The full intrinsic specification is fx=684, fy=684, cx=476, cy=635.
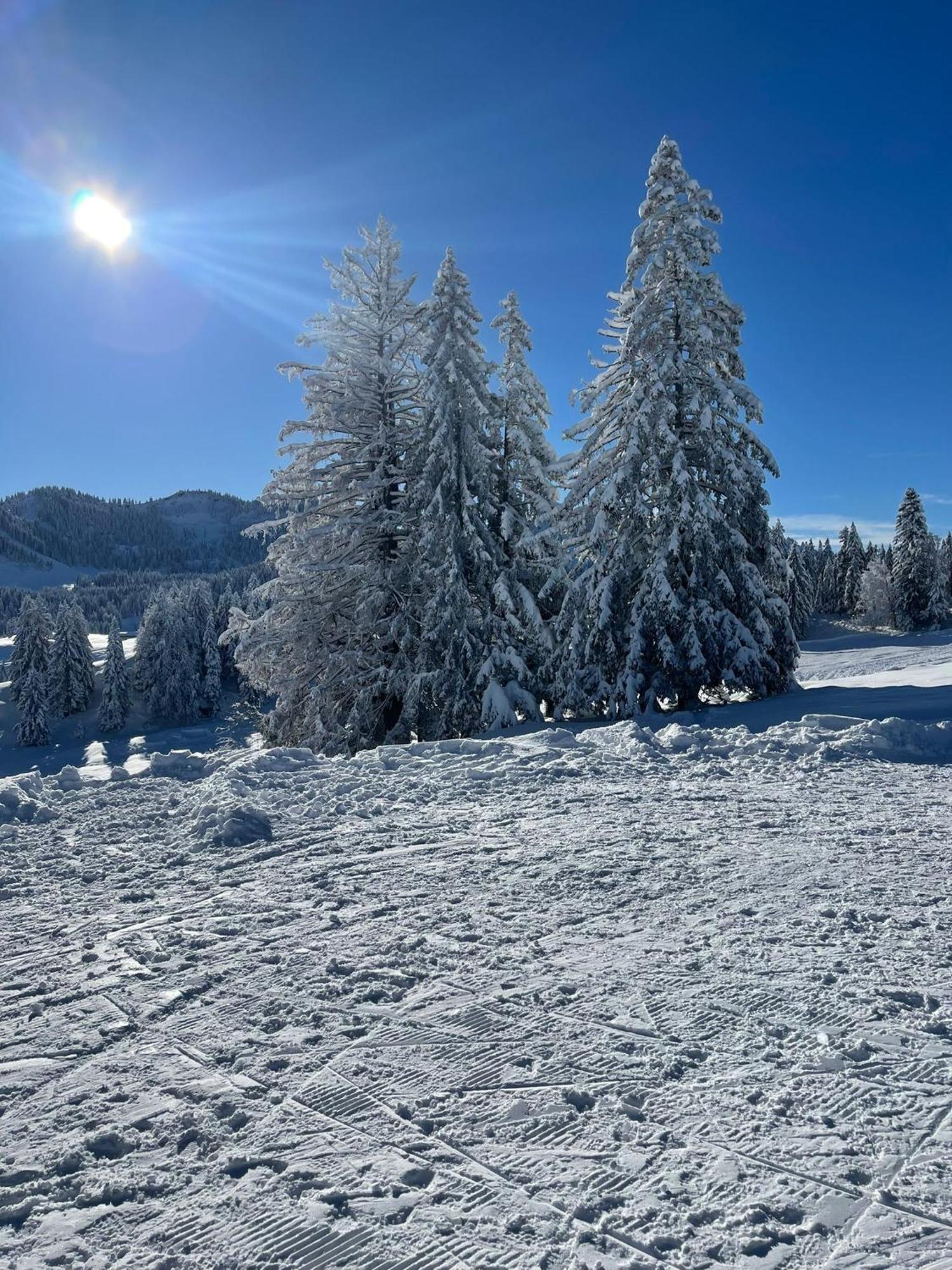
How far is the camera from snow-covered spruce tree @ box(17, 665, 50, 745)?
5619 cm

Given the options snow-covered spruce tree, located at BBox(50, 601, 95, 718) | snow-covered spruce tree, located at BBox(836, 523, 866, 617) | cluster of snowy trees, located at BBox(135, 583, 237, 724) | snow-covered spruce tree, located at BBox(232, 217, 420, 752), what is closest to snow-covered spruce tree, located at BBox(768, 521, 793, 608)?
snow-covered spruce tree, located at BBox(232, 217, 420, 752)

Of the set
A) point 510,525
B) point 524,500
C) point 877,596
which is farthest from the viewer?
point 877,596

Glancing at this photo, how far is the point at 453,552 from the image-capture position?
1308 centimetres

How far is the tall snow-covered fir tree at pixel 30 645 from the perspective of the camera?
193 feet

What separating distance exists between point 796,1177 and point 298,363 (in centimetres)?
1461

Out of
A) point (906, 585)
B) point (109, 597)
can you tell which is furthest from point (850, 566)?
point (109, 597)

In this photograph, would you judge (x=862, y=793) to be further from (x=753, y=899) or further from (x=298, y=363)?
(x=298, y=363)

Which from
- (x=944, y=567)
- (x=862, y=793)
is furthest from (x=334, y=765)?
(x=944, y=567)

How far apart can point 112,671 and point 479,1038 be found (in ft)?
221

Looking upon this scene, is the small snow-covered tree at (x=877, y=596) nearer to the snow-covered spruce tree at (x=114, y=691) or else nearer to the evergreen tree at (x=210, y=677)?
the evergreen tree at (x=210, y=677)

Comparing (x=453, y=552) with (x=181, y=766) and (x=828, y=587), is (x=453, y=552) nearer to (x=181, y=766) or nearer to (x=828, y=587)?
(x=181, y=766)

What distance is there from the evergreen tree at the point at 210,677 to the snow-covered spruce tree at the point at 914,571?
199ft

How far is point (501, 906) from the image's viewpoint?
433 cm

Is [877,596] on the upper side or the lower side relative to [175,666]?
upper
